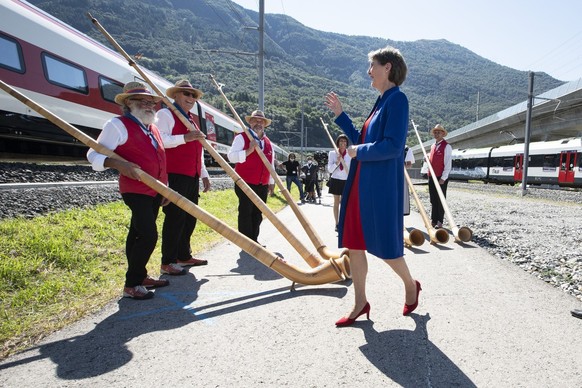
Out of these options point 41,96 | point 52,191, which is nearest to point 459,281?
point 52,191

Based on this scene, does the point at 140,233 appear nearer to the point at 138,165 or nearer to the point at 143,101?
the point at 138,165

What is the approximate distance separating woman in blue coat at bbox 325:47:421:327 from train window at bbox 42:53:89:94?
9.90m

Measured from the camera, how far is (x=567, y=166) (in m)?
25.2

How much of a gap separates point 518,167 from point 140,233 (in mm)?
33363

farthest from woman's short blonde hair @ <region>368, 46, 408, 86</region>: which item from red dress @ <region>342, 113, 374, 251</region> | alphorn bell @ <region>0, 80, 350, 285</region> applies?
alphorn bell @ <region>0, 80, 350, 285</region>

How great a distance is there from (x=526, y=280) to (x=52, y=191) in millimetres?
6758

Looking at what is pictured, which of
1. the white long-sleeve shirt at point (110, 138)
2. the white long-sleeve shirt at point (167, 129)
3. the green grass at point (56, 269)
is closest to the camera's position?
the green grass at point (56, 269)

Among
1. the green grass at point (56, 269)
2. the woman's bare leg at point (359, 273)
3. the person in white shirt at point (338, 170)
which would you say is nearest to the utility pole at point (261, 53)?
the person in white shirt at point (338, 170)

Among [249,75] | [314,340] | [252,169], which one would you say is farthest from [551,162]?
[249,75]

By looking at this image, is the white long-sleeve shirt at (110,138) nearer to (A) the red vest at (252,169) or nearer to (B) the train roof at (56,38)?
(A) the red vest at (252,169)

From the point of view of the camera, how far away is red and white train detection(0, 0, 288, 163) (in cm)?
869

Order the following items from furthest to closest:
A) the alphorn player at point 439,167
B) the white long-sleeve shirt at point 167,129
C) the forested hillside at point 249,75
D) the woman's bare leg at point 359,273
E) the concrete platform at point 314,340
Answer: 1. the forested hillside at point 249,75
2. the alphorn player at point 439,167
3. the white long-sleeve shirt at point 167,129
4. the woman's bare leg at point 359,273
5. the concrete platform at point 314,340

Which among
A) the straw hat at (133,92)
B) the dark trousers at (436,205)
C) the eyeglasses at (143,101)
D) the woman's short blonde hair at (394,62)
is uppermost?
the woman's short blonde hair at (394,62)

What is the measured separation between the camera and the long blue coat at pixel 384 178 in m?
2.74
